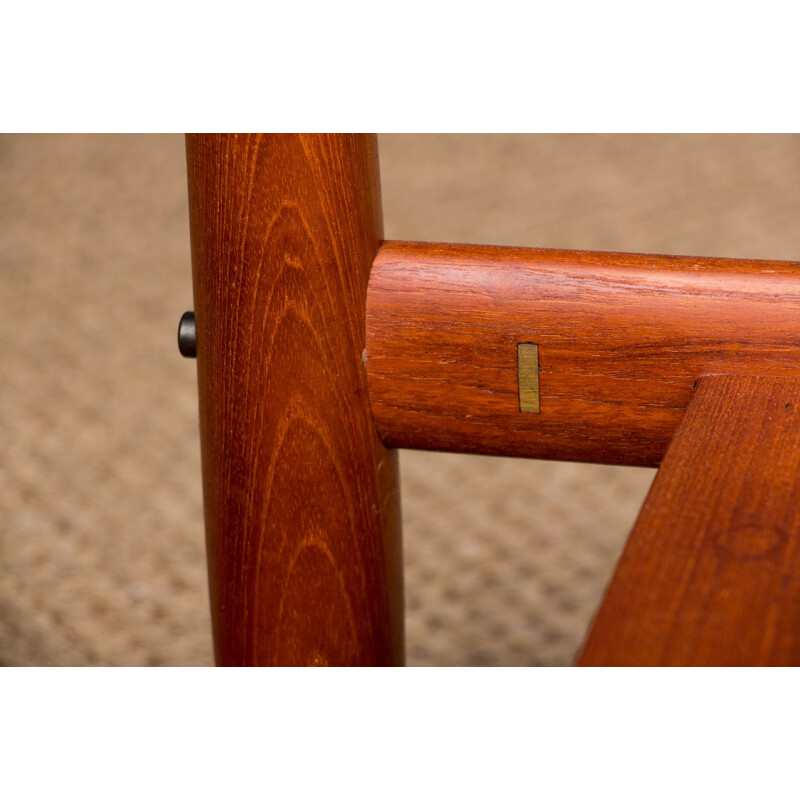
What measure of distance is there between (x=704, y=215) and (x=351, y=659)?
107 centimetres

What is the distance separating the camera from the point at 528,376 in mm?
425

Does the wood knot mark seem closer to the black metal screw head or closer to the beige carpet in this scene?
the black metal screw head

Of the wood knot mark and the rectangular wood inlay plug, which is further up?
the rectangular wood inlay plug

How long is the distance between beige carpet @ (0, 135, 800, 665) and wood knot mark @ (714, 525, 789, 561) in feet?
1.77

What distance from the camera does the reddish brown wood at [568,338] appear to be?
40 centimetres

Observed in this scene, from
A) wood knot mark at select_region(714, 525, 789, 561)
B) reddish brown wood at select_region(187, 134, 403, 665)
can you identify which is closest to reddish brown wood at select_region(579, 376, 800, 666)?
wood knot mark at select_region(714, 525, 789, 561)

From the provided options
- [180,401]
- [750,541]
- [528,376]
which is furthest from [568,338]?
[180,401]

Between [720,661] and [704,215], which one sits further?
[704,215]

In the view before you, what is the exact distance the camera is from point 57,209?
146 cm

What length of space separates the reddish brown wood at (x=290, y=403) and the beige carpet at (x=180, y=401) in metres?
0.35

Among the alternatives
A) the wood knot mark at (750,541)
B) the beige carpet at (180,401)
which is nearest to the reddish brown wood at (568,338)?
the wood knot mark at (750,541)

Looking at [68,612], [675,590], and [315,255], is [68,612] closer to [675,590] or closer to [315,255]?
[315,255]

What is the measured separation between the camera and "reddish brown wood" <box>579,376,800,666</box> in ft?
0.83
